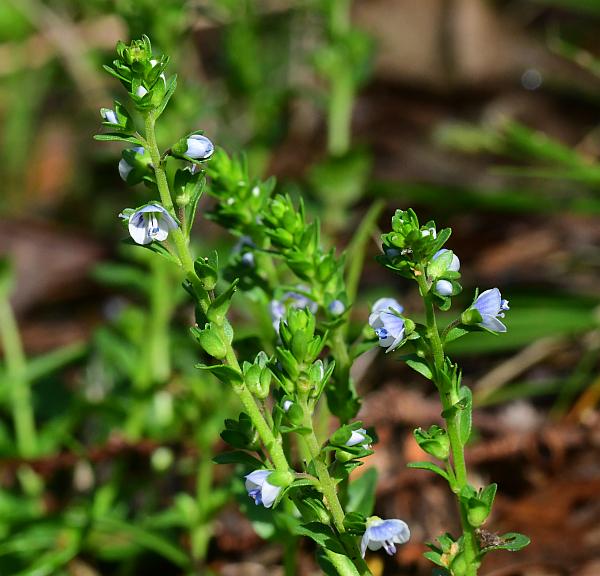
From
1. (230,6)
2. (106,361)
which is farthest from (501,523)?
(230,6)

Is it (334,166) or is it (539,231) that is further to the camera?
(539,231)

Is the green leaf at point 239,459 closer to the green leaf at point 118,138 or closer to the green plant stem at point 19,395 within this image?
the green leaf at point 118,138

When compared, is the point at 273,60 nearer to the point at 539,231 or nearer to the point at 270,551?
the point at 539,231

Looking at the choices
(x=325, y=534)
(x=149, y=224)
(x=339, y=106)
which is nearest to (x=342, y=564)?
(x=325, y=534)

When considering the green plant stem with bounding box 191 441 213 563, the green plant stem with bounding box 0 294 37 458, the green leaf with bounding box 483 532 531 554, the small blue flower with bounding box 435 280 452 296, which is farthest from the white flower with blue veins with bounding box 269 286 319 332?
the green plant stem with bounding box 0 294 37 458

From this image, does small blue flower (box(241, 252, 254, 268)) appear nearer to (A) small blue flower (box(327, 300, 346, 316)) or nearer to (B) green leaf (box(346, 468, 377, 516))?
(A) small blue flower (box(327, 300, 346, 316))

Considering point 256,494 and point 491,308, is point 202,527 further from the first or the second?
point 491,308
